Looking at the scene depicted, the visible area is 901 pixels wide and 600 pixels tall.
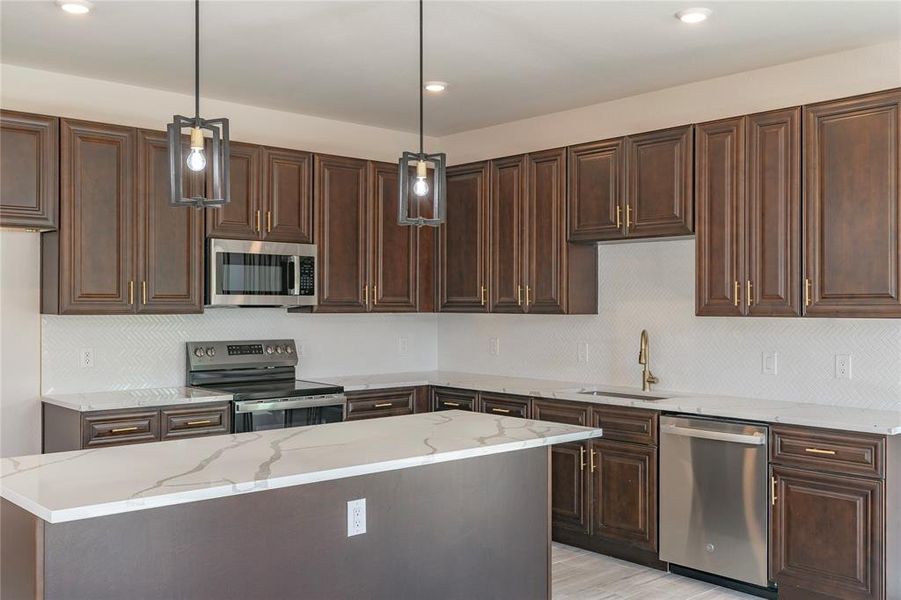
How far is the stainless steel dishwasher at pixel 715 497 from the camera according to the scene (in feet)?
12.9

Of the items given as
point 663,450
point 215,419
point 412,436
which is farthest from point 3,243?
point 663,450

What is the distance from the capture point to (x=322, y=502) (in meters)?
2.67

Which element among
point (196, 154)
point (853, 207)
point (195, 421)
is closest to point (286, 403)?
point (195, 421)

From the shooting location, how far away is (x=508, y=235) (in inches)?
215

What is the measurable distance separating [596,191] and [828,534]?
7.46 ft

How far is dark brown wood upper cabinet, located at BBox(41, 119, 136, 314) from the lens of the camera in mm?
4277

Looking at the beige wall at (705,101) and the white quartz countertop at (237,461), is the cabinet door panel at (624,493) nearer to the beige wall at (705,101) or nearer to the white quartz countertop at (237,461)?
the white quartz countertop at (237,461)

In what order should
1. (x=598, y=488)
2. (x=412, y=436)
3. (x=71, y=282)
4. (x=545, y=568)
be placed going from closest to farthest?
1. (x=412, y=436)
2. (x=545, y=568)
3. (x=71, y=282)
4. (x=598, y=488)

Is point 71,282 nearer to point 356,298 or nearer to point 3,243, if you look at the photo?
point 3,243

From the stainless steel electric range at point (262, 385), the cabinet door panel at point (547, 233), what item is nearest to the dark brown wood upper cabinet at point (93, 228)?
the stainless steel electric range at point (262, 385)

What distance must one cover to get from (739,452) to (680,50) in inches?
80.8

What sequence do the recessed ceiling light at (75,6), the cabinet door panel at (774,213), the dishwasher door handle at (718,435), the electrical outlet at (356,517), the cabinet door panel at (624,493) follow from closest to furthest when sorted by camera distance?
the electrical outlet at (356,517), the recessed ceiling light at (75,6), the dishwasher door handle at (718,435), the cabinet door panel at (774,213), the cabinet door panel at (624,493)

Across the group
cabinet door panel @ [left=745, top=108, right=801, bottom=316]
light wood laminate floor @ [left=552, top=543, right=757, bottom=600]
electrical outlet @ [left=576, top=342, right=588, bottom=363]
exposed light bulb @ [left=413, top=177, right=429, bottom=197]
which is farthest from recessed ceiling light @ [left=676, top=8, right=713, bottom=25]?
light wood laminate floor @ [left=552, top=543, right=757, bottom=600]

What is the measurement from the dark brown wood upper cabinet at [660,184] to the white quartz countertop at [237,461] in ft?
5.27
